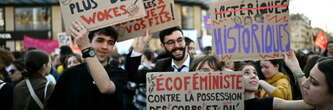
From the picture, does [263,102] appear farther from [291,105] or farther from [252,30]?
[252,30]

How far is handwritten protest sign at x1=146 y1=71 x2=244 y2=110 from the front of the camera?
3154 millimetres

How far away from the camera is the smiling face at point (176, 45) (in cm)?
414

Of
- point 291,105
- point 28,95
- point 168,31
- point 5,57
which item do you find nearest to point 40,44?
point 5,57

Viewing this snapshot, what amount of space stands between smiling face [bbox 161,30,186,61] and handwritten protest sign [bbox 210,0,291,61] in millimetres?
425

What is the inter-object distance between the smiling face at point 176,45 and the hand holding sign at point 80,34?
1074 mm

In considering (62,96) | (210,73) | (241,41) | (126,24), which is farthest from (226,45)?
(62,96)

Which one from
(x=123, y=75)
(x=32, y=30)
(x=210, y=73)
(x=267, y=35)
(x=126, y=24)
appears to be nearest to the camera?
(x=210, y=73)

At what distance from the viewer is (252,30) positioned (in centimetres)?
374

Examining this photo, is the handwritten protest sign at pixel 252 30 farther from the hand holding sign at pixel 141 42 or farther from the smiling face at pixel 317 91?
the smiling face at pixel 317 91

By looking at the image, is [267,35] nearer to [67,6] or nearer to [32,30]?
[67,6]

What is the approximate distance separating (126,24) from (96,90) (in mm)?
951

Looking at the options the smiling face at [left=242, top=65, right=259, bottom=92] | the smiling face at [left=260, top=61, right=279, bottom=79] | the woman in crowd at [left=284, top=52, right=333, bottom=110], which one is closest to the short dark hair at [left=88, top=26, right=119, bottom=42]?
the smiling face at [left=242, top=65, right=259, bottom=92]

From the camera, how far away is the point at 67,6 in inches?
139

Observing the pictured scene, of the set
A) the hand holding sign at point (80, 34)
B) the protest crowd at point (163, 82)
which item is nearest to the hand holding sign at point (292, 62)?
the protest crowd at point (163, 82)
